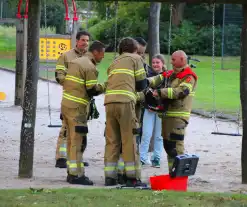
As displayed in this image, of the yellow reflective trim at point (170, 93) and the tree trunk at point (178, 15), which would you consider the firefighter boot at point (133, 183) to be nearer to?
the yellow reflective trim at point (170, 93)

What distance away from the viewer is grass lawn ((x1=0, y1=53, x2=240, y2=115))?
2241 centimetres

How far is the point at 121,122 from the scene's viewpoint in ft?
32.7

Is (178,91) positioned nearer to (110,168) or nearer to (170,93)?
(170,93)

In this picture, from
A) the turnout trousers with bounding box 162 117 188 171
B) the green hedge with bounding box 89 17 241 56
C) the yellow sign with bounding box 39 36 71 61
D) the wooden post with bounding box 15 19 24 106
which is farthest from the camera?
the green hedge with bounding box 89 17 241 56

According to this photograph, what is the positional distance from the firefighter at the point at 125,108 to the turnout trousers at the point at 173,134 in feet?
1.58

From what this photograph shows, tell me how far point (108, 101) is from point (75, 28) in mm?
8557

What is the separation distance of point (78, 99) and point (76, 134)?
459 mm

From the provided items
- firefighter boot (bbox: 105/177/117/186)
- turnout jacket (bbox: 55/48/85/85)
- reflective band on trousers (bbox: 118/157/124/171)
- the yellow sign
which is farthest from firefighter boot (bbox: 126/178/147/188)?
the yellow sign

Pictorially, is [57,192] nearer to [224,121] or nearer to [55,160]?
[55,160]

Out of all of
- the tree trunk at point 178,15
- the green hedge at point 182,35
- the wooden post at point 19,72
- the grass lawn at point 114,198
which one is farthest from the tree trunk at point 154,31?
the tree trunk at point 178,15

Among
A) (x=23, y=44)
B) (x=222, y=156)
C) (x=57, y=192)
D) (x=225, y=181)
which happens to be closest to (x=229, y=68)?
(x=23, y=44)

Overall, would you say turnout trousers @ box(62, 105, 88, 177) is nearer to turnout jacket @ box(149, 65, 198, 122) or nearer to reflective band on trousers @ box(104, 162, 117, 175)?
reflective band on trousers @ box(104, 162, 117, 175)

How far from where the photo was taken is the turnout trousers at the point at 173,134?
10.3 metres

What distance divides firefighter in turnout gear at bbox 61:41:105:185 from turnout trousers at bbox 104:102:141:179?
344 millimetres
